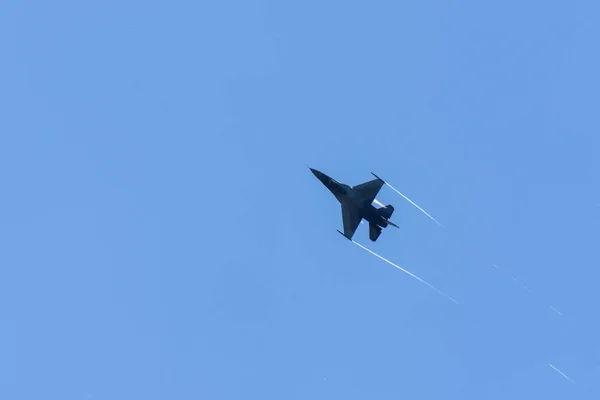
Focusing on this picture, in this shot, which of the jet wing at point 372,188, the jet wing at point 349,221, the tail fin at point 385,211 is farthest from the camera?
the jet wing at point 349,221

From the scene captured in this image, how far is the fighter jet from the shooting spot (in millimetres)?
50938

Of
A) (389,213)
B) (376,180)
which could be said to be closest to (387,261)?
(389,213)

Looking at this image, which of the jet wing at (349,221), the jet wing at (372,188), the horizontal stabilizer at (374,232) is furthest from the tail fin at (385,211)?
the jet wing at (349,221)

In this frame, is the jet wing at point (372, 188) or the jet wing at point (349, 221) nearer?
the jet wing at point (372, 188)

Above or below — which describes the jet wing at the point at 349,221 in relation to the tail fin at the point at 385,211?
below

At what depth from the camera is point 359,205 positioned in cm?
5169

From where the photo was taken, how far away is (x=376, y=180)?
53.6 metres

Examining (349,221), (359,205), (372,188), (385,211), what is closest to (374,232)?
(385,211)

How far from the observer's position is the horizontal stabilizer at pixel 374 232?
170 feet

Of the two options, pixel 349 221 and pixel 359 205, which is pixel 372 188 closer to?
pixel 359 205

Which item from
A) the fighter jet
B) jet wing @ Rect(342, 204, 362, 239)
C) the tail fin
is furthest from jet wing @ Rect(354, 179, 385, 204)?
the tail fin

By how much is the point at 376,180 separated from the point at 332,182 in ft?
12.5

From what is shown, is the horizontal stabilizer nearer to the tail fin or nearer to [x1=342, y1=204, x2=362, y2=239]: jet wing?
the tail fin

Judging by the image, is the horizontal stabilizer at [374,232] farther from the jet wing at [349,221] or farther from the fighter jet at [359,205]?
the jet wing at [349,221]
